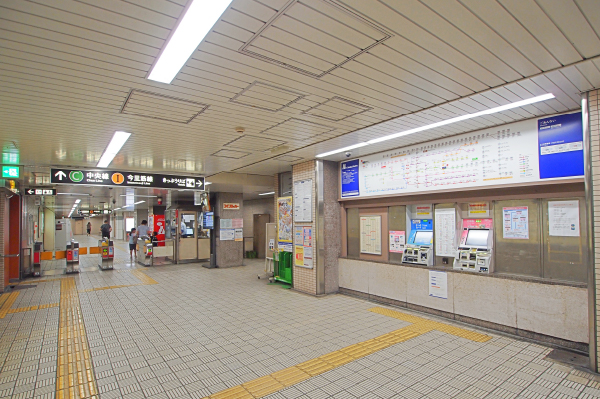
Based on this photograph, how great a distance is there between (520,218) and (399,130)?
7.41 feet

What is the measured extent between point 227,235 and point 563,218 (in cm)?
1004

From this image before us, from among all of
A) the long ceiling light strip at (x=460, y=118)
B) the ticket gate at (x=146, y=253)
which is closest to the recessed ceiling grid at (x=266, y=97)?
the long ceiling light strip at (x=460, y=118)

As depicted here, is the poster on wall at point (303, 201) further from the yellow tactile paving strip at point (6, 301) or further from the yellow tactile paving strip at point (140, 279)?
the yellow tactile paving strip at point (6, 301)

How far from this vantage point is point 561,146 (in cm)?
429

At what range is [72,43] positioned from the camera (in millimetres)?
2543

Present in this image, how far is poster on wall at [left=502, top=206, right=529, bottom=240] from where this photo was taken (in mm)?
4857

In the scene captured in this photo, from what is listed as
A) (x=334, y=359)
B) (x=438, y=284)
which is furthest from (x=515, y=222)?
(x=334, y=359)

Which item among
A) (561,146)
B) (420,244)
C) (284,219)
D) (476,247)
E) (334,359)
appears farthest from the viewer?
(284,219)

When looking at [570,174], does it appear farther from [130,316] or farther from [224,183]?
[224,183]

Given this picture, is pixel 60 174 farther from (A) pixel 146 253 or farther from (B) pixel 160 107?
(A) pixel 146 253

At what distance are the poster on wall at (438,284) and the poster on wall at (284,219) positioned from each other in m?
3.59

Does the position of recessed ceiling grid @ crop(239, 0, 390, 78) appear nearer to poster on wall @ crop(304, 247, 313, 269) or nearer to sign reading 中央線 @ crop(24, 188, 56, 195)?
poster on wall @ crop(304, 247, 313, 269)

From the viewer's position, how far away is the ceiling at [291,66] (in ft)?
7.41

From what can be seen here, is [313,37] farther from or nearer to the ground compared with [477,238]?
farther from the ground
